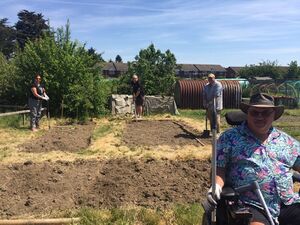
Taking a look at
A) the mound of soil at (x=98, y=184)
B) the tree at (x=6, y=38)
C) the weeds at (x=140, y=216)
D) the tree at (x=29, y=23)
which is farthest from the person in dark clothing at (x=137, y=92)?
the tree at (x=29, y=23)

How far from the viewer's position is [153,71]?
29000 millimetres

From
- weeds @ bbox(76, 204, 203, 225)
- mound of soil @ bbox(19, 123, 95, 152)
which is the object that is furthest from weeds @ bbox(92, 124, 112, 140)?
weeds @ bbox(76, 204, 203, 225)

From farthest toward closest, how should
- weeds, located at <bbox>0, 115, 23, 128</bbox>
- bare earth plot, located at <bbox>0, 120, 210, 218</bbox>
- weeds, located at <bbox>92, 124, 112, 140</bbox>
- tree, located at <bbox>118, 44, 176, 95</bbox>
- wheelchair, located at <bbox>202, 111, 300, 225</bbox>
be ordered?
tree, located at <bbox>118, 44, 176, 95</bbox>
weeds, located at <bbox>0, 115, 23, 128</bbox>
weeds, located at <bbox>92, 124, 112, 140</bbox>
bare earth plot, located at <bbox>0, 120, 210, 218</bbox>
wheelchair, located at <bbox>202, 111, 300, 225</bbox>

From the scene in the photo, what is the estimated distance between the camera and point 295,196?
384cm

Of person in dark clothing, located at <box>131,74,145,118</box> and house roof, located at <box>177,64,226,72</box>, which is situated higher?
house roof, located at <box>177,64,226,72</box>

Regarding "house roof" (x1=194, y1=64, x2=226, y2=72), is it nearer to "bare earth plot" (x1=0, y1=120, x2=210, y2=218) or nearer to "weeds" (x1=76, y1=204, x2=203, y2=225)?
"bare earth plot" (x1=0, y1=120, x2=210, y2=218)

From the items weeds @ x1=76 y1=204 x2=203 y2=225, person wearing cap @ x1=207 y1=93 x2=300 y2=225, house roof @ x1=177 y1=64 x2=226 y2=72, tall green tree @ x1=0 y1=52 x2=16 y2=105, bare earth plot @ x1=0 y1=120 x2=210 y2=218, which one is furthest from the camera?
house roof @ x1=177 y1=64 x2=226 y2=72

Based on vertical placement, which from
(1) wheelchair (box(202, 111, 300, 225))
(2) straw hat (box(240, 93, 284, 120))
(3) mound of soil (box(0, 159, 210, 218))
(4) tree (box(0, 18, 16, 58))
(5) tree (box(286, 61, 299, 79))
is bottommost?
(3) mound of soil (box(0, 159, 210, 218))

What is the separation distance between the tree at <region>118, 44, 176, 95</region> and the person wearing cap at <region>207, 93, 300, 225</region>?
21483 millimetres

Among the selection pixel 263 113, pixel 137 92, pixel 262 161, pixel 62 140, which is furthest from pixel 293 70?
pixel 262 161

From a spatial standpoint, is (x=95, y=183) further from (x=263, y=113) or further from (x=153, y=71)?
(x=153, y=71)

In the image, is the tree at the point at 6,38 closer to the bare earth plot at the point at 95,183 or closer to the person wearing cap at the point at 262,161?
the bare earth plot at the point at 95,183

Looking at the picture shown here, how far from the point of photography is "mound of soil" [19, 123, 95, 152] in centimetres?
1092

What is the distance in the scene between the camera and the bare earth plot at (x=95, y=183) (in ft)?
20.3
